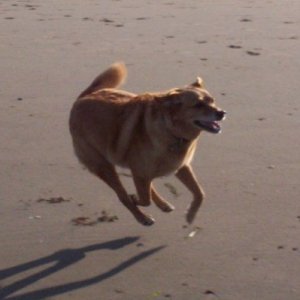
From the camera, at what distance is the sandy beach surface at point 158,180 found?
16.8 feet

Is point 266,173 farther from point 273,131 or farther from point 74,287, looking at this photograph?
point 74,287

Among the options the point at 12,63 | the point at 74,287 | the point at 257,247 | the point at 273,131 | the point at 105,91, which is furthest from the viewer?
the point at 12,63

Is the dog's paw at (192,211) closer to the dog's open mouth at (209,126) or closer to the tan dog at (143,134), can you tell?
the tan dog at (143,134)

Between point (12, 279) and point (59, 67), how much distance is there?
14.7 ft

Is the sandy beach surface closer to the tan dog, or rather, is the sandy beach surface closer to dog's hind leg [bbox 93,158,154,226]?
dog's hind leg [bbox 93,158,154,226]

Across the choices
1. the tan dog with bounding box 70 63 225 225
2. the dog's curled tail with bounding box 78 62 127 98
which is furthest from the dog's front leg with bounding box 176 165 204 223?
the dog's curled tail with bounding box 78 62 127 98

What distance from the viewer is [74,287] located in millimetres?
5047

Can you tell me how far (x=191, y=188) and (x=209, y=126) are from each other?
48 cm

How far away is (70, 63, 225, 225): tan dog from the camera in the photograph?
5.63 metres

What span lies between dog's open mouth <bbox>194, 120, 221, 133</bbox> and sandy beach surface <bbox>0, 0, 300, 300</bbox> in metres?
0.53

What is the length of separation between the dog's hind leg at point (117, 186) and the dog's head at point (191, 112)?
0.49 meters

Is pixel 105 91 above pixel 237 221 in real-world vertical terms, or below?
above

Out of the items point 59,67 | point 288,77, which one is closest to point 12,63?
point 59,67

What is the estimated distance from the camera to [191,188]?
5922 mm
